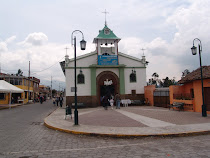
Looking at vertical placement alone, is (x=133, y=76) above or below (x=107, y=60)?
below

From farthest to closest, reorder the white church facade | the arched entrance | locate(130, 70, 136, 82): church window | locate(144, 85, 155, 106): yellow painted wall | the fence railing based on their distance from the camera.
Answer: locate(130, 70, 136, 82): church window
the arched entrance
the white church facade
locate(144, 85, 155, 106): yellow painted wall
the fence railing

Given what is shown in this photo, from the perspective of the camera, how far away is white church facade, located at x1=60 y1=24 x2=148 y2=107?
71.3 feet

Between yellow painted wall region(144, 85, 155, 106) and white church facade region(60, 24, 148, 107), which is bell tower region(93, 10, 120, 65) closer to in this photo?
white church facade region(60, 24, 148, 107)

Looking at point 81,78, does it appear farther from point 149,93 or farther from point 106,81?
point 149,93

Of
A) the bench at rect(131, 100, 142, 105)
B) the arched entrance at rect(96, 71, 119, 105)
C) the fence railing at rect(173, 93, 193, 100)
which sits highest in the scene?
the arched entrance at rect(96, 71, 119, 105)

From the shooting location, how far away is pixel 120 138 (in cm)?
→ 747

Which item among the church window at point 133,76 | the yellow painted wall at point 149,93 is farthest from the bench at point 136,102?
the church window at point 133,76

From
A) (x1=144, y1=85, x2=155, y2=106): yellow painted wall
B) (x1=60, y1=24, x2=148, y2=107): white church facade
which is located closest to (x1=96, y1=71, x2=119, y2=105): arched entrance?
(x1=60, y1=24, x2=148, y2=107): white church facade

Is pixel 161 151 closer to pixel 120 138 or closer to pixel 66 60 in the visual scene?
pixel 120 138

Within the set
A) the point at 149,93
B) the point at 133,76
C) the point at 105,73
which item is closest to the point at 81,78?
the point at 105,73

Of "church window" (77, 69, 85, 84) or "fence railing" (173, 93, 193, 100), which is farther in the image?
"church window" (77, 69, 85, 84)

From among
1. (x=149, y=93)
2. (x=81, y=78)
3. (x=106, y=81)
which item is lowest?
(x=149, y=93)

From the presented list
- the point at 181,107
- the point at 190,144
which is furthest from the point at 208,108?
the point at 190,144

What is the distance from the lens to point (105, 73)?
22.6 metres
